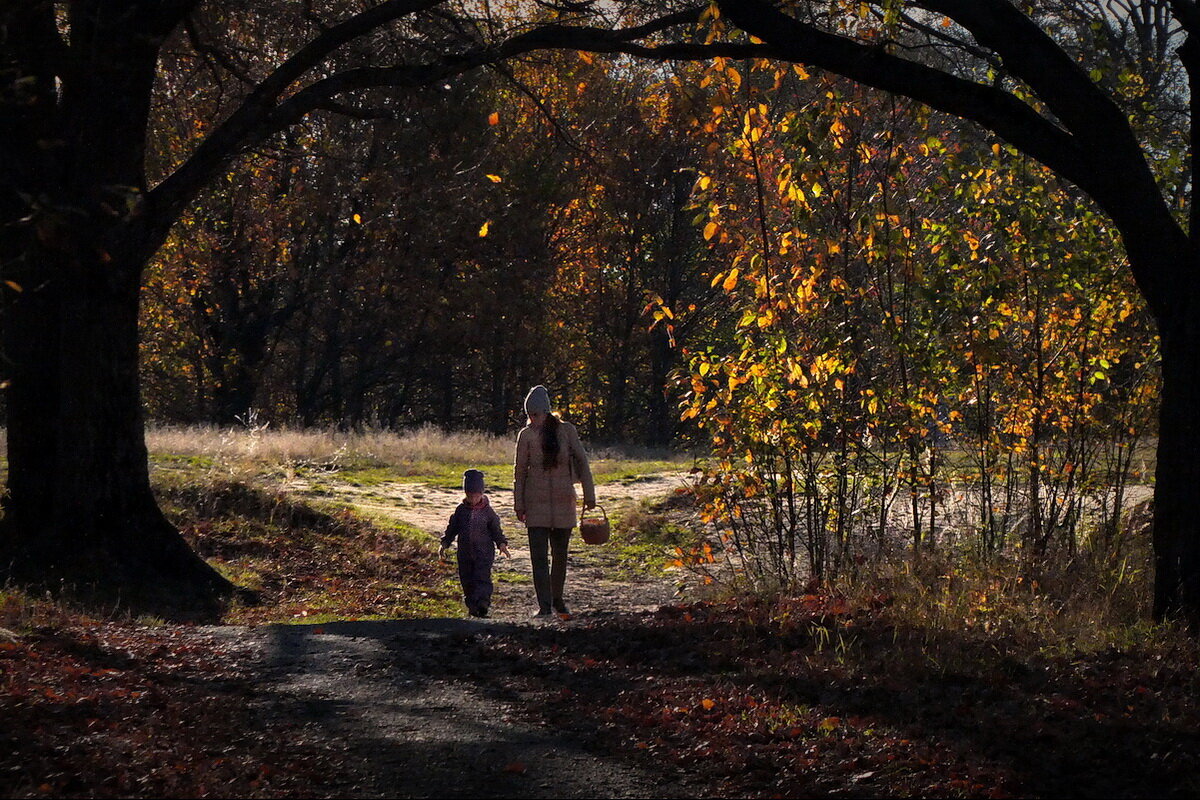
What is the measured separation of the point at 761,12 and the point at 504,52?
2248mm

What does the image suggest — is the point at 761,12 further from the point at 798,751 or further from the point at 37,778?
the point at 37,778

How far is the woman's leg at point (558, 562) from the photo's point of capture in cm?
1134

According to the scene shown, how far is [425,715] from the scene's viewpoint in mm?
A: 7043

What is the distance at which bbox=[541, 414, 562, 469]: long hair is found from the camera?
11.1 m

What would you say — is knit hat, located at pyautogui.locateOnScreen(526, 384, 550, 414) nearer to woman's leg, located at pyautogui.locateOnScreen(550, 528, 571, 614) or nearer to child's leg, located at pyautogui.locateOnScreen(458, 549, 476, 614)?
woman's leg, located at pyautogui.locateOnScreen(550, 528, 571, 614)

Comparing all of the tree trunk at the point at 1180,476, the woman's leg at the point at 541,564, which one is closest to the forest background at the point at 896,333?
the tree trunk at the point at 1180,476

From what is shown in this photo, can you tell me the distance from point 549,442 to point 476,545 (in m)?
1.31

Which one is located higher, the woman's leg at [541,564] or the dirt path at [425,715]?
the woman's leg at [541,564]

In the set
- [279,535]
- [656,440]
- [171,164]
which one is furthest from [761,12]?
[656,440]

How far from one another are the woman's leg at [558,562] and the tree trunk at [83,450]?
115 inches

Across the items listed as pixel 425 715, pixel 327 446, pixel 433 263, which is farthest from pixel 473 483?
pixel 433 263

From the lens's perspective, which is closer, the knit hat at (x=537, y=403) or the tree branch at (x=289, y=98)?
the tree branch at (x=289, y=98)

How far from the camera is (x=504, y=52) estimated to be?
9.75 meters

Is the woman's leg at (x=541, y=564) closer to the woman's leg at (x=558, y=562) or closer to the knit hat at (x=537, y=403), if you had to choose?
the woman's leg at (x=558, y=562)
